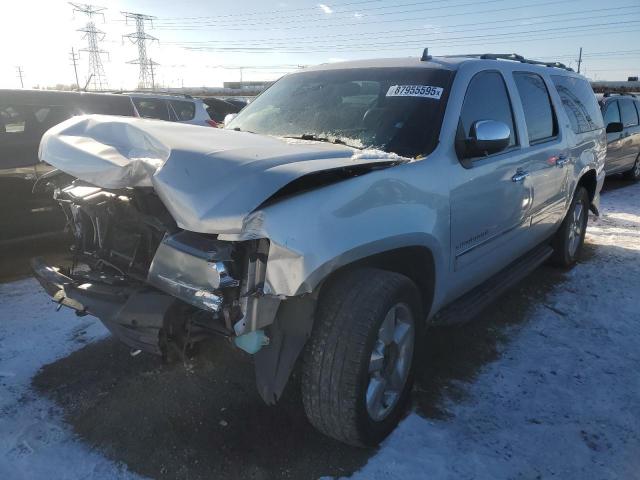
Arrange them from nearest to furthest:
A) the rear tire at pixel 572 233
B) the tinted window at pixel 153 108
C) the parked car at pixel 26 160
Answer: the parked car at pixel 26 160, the rear tire at pixel 572 233, the tinted window at pixel 153 108

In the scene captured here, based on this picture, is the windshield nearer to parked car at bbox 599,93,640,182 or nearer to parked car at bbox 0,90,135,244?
parked car at bbox 0,90,135,244

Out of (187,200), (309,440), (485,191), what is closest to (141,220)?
(187,200)

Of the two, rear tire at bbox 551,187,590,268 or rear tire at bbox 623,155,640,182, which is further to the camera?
rear tire at bbox 623,155,640,182

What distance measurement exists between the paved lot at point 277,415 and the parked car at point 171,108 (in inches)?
205

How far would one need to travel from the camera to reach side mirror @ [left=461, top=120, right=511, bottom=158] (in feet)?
9.59

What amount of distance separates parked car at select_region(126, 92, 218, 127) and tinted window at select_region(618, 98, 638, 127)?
8530mm

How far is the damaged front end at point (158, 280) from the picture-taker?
209 centimetres

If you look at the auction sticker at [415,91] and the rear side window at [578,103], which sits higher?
the auction sticker at [415,91]

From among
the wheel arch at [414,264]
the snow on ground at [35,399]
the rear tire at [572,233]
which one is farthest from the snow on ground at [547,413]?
the snow on ground at [35,399]

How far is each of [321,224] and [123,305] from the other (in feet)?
3.43

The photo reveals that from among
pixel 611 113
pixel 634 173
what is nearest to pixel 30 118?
pixel 611 113

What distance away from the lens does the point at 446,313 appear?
3131mm

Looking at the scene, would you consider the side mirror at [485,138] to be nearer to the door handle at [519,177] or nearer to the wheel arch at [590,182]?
the door handle at [519,177]

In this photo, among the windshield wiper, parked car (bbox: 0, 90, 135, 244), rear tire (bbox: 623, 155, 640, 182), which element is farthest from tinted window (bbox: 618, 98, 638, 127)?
parked car (bbox: 0, 90, 135, 244)
